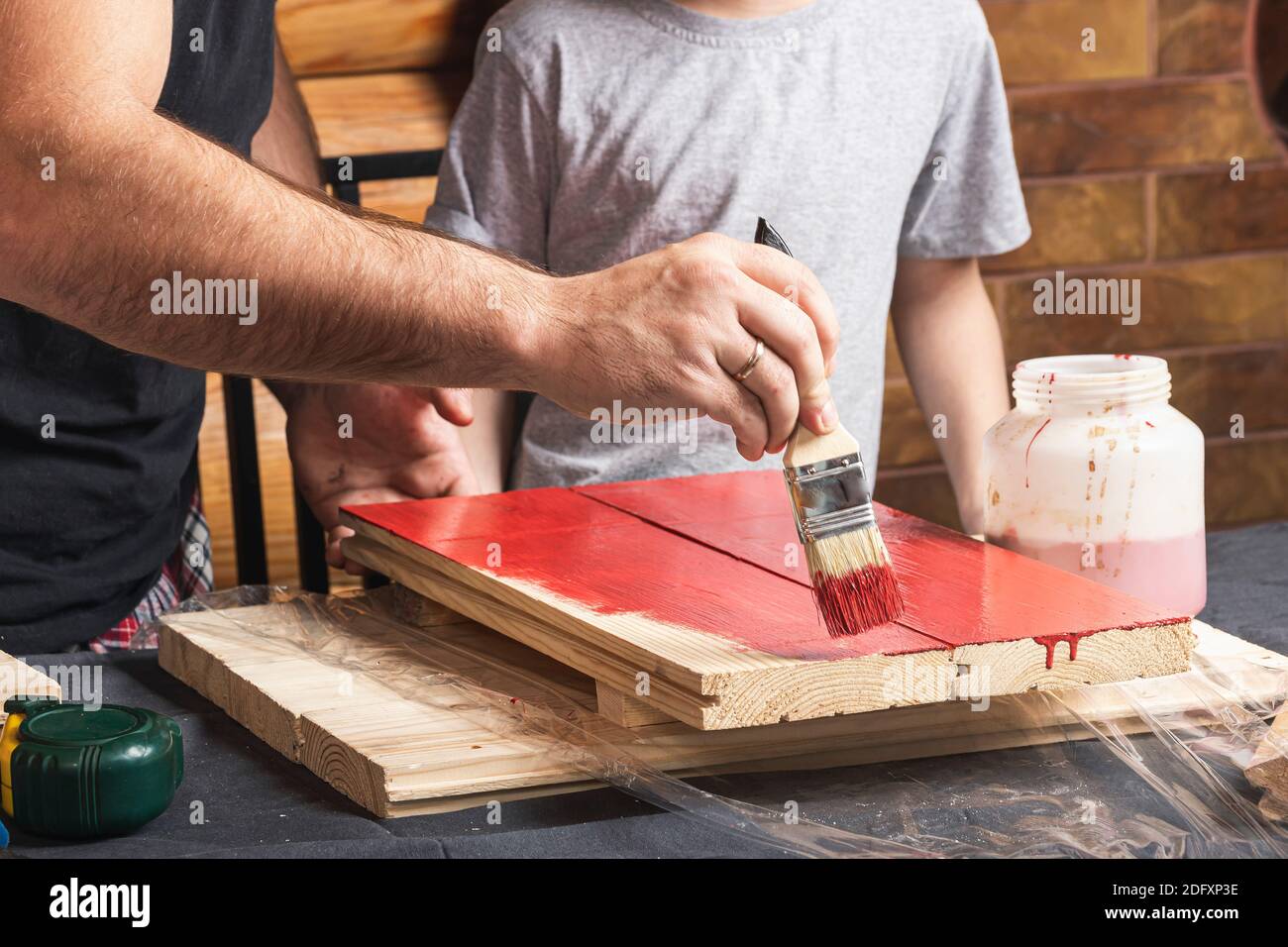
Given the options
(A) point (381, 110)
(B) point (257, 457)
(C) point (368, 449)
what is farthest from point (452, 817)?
(A) point (381, 110)

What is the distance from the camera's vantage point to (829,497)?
2.92ft

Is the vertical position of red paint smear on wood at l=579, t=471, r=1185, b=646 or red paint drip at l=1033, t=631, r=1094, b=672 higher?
red paint smear on wood at l=579, t=471, r=1185, b=646

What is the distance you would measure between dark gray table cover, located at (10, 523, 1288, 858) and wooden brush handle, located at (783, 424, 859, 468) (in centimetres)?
19

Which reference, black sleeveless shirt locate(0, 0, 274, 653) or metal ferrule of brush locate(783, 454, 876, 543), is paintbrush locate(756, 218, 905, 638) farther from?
black sleeveless shirt locate(0, 0, 274, 653)

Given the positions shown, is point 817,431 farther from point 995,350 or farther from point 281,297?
point 995,350

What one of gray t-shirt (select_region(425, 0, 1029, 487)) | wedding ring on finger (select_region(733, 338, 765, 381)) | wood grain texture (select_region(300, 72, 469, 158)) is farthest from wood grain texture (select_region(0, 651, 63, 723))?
wood grain texture (select_region(300, 72, 469, 158))

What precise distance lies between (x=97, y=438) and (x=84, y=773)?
622mm

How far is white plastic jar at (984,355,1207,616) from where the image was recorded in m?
1.02

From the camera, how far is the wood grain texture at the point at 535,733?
2.77 feet

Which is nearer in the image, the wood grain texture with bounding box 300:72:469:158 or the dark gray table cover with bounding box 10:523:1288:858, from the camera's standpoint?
the dark gray table cover with bounding box 10:523:1288:858

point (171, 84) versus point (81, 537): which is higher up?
point (171, 84)
